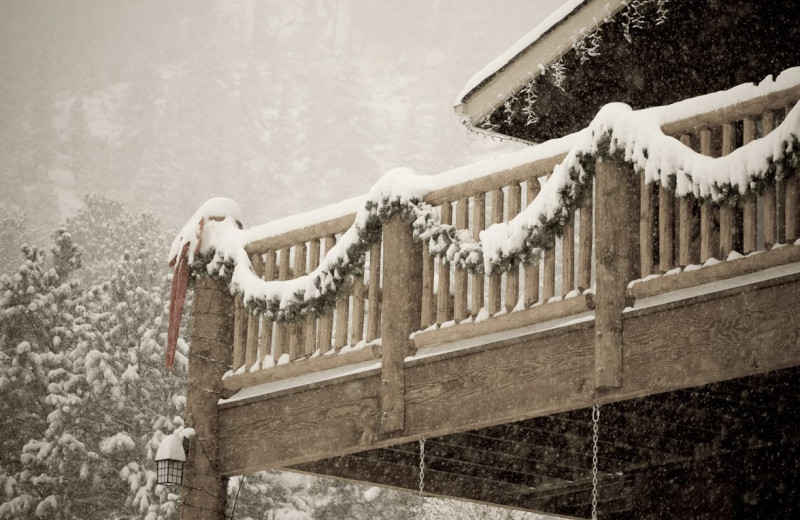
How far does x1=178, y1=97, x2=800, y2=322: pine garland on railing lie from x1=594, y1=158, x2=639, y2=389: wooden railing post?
0.37 feet

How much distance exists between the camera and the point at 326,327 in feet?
27.5

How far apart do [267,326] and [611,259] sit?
9.75ft

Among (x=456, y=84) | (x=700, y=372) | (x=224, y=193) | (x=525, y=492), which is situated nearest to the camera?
(x=700, y=372)

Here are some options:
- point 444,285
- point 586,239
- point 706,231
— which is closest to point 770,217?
point 706,231

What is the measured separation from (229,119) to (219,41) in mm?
24892

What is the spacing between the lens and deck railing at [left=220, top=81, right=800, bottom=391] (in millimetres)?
6273

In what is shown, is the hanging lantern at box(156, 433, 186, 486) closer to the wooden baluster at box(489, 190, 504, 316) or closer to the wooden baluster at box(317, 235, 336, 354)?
the wooden baluster at box(317, 235, 336, 354)

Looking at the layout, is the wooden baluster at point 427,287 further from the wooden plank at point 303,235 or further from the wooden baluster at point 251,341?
the wooden baluster at point 251,341

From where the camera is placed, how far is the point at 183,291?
9.07 meters

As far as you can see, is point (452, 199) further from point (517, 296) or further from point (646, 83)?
point (646, 83)

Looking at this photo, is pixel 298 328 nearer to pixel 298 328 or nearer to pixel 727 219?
pixel 298 328

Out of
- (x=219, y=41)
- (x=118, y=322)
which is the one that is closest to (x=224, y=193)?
(x=219, y=41)

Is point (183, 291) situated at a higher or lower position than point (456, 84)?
lower

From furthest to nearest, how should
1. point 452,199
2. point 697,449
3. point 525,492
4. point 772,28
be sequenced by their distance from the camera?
point 525,492 → point 772,28 → point 697,449 → point 452,199
